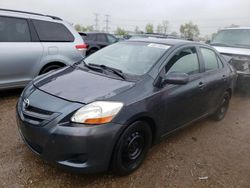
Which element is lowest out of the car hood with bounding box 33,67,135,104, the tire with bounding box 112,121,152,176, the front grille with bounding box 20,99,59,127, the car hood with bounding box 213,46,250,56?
the tire with bounding box 112,121,152,176

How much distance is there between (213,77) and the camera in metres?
4.01

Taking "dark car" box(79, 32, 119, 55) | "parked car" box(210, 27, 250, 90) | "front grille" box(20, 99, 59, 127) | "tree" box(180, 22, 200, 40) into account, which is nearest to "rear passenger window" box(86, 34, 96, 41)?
"dark car" box(79, 32, 119, 55)

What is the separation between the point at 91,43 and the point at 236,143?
9844 millimetres

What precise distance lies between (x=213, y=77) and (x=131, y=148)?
207 cm

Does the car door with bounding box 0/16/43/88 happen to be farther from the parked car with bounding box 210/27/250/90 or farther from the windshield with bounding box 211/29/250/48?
the windshield with bounding box 211/29/250/48

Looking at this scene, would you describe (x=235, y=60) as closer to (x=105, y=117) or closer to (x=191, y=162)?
(x=191, y=162)

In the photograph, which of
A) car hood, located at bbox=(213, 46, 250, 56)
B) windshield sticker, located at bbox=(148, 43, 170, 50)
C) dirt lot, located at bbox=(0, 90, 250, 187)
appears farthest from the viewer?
car hood, located at bbox=(213, 46, 250, 56)

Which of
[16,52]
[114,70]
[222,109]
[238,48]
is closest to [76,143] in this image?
[114,70]

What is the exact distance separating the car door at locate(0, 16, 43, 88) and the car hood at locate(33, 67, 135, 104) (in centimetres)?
189

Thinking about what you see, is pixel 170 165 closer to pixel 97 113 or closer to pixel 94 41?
pixel 97 113

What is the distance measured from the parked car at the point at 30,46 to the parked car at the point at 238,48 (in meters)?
4.13

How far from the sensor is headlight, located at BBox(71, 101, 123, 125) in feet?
7.68

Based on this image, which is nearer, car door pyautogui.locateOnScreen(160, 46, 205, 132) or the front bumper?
the front bumper

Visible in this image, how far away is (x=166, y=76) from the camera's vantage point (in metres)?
3.03
